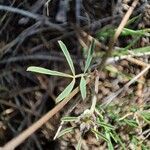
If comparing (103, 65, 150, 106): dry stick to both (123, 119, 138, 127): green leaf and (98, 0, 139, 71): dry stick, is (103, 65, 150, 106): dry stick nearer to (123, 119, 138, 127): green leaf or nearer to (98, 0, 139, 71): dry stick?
(123, 119, 138, 127): green leaf

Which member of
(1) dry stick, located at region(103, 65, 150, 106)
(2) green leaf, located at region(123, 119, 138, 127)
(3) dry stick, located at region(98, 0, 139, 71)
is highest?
(3) dry stick, located at region(98, 0, 139, 71)

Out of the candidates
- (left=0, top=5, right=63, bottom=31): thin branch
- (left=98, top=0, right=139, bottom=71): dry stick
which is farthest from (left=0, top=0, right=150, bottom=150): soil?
(left=98, top=0, right=139, bottom=71): dry stick

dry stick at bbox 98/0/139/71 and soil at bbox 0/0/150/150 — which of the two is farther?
soil at bbox 0/0/150/150

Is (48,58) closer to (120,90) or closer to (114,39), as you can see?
(120,90)

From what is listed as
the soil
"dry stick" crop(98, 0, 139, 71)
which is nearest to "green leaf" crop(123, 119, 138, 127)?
the soil

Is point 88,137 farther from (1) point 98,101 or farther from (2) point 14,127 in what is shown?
(2) point 14,127

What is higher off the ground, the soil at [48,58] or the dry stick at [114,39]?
the dry stick at [114,39]

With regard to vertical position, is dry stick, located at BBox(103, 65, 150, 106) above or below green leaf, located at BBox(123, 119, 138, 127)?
above

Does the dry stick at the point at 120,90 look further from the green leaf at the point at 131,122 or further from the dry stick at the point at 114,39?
the dry stick at the point at 114,39

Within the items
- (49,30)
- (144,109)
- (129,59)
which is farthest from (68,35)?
(144,109)

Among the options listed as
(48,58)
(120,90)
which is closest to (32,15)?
(48,58)

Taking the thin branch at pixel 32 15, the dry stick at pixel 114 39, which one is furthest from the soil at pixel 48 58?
the dry stick at pixel 114 39
